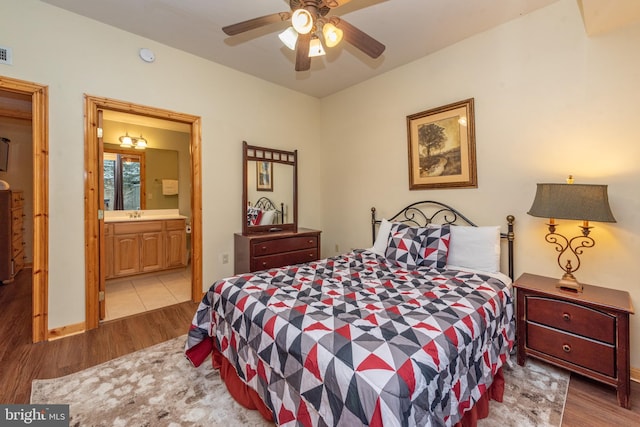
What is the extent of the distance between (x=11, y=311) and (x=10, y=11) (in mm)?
2867

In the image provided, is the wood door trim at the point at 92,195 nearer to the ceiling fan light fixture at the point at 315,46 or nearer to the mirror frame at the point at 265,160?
the mirror frame at the point at 265,160

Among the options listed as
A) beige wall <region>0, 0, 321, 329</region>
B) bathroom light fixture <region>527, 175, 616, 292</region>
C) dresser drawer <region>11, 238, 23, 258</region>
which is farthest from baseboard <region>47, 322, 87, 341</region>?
bathroom light fixture <region>527, 175, 616, 292</region>

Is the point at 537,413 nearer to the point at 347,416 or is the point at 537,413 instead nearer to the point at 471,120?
the point at 347,416

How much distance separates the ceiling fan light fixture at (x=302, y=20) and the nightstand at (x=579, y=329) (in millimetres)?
2268

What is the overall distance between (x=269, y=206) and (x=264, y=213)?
0.12 meters

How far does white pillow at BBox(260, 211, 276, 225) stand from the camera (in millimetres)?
3684

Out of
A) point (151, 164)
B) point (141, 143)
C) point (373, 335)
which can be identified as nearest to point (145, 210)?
point (151, 164)

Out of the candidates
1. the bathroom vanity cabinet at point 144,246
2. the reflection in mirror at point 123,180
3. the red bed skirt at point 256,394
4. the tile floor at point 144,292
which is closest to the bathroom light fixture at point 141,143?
the reflection in mirror at point 123,180

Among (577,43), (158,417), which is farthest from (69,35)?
(577,43)

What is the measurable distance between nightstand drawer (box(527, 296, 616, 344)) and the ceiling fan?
2099 millimetres

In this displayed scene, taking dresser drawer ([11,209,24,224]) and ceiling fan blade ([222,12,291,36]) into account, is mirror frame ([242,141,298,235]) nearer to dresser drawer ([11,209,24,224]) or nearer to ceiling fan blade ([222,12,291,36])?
ceiling fan blade ([222,12,291,36])

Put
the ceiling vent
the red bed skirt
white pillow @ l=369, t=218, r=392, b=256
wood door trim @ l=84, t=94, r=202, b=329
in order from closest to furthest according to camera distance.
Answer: the red bed skirt, the ceiling vent, wood door trim @ l=84, t=94, r=202, b=329, white pillow @ l=369, t=218, r=392, b=256

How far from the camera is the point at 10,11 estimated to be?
2201 mm

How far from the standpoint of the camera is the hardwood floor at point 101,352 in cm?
164
